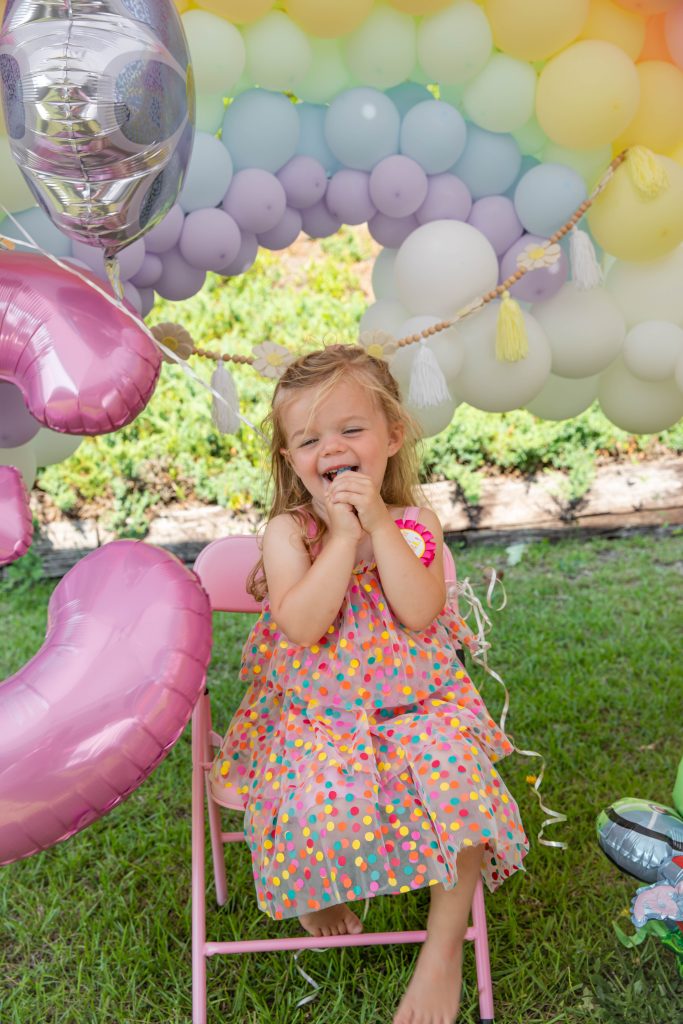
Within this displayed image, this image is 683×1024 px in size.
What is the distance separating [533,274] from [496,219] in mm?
159

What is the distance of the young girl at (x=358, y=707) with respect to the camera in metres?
1.71

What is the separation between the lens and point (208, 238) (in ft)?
7.75

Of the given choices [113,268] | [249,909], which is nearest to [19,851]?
[249,909]

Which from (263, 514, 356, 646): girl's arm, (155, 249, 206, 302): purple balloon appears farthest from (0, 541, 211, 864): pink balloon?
(155, 249, 206, 302): purple balloon

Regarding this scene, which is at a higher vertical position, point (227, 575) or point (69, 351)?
point (69, 351)

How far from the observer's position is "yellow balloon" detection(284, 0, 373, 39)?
2.24 metres

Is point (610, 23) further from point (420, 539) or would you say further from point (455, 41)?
point (420, 539)

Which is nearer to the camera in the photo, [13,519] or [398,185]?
[13,519]

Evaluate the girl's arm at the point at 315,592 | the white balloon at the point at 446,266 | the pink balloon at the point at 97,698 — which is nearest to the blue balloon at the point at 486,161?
the white balloon at the point at 446,266

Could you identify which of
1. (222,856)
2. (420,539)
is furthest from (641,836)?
(222,856)

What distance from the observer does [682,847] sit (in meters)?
1.86

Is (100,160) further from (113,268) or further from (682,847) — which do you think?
(682,847)

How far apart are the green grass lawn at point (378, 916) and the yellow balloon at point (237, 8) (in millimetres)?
1914

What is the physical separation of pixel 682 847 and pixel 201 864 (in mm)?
888
